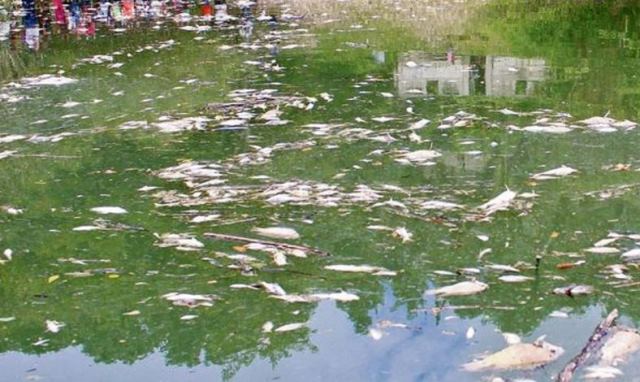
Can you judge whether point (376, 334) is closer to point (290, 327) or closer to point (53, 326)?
point (290, 327)

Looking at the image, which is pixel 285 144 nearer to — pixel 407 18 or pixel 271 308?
pixel 271 308

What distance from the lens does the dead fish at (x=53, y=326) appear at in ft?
7.94

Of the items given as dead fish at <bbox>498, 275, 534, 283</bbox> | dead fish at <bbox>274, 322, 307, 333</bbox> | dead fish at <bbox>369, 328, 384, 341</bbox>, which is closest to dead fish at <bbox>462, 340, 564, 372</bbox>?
dead fish at <bbox>369, 328, 384, 341</bbox>

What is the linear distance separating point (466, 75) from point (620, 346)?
3.91 m

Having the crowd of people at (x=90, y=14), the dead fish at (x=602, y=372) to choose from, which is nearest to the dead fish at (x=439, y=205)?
the dead fish at (x=602, y=372)

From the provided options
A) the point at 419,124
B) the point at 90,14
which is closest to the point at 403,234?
the point at 419,124

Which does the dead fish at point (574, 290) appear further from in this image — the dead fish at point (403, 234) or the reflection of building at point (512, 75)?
the reflection of building at point (512, 75)

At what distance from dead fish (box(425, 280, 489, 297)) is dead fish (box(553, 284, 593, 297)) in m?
0.22

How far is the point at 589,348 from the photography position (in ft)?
7.15

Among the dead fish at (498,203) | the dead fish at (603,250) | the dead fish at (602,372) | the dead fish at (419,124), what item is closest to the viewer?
the dead fish at (602,372)

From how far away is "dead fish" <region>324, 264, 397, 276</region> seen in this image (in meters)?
2.68

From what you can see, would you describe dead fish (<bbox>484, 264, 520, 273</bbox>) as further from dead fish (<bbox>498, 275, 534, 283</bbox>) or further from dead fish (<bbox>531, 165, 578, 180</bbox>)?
dead fish (<bbox>531, 165, 578, 180</bbox>)

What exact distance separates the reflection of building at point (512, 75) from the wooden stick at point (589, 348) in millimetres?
3017

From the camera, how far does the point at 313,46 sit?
7590 mm
